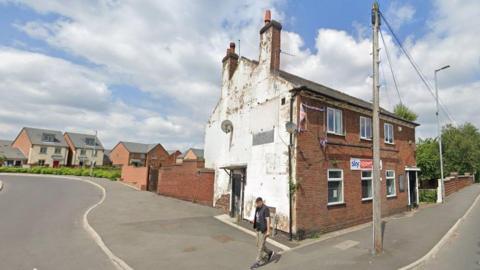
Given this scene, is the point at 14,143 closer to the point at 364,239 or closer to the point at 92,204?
the point at 92,204

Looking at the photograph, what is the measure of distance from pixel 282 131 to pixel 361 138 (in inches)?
201

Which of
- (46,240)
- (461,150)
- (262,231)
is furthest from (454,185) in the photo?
(46,240)

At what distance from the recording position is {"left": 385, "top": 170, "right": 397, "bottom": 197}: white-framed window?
16.6 metres

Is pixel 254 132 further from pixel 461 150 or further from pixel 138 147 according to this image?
pixel 138 147

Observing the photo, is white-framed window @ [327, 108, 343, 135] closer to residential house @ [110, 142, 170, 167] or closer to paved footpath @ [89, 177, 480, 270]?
paved footpath @ [89, 177, 480, 270]

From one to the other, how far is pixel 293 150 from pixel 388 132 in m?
8.92

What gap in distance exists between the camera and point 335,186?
13.0 metres

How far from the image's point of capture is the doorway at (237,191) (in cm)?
1450

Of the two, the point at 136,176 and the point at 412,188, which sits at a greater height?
the point at 412,188

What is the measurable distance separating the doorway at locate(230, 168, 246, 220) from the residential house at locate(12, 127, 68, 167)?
2339 inches

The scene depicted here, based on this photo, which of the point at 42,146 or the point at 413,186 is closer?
the point at 413,186

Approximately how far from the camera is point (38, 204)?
1695cm

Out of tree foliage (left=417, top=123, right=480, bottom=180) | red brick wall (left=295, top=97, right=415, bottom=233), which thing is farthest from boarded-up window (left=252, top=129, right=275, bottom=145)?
tree foliage (left=417, top=123, right=480, bottom=180)

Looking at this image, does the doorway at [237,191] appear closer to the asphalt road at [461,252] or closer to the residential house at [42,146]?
the asphalt road at [461,252]
